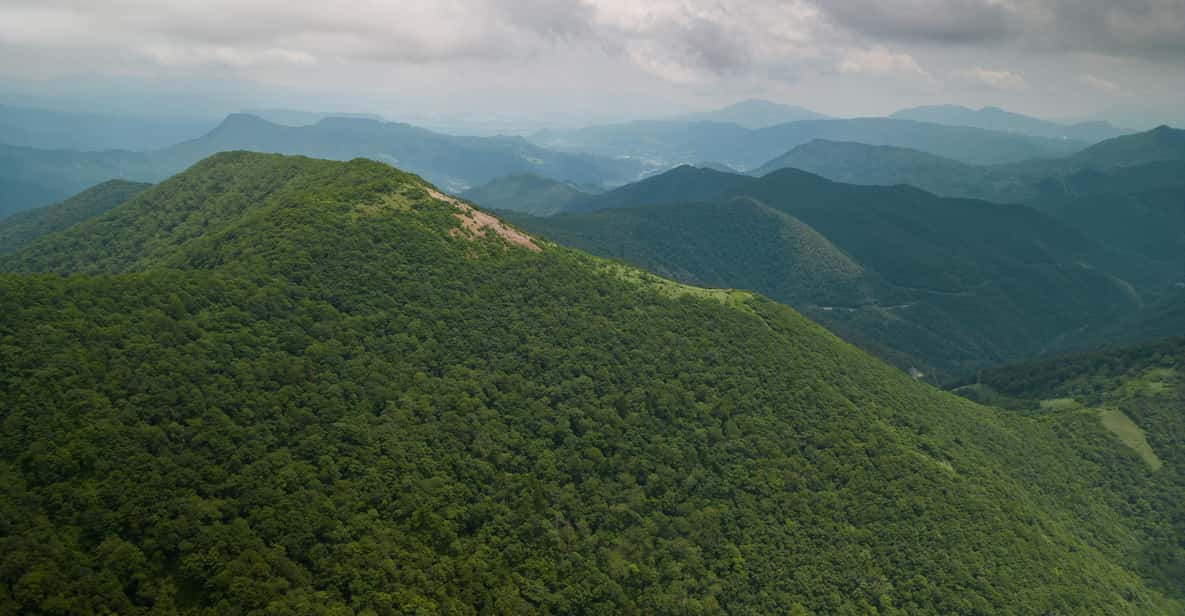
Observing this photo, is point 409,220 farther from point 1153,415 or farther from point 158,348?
point 1153,415

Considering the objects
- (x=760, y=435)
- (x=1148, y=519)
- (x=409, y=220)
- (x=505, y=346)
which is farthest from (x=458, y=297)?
(x=1148, y=519)

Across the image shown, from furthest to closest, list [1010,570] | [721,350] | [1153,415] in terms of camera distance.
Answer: [1153,415] < [721,350] < [1010,570]

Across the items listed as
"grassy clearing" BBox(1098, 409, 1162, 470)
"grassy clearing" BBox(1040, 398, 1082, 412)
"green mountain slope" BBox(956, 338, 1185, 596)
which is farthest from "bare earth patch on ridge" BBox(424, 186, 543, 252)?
"grassy clearing" BBox(1040, 398, 1082, 412)

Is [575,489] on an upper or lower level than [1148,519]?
upper

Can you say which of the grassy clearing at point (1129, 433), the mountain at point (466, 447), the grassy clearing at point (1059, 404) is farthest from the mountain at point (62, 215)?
the grassy clearing at point (1129, 433)

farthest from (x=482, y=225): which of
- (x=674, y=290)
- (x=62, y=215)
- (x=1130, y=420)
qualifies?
(x=62, y=215)

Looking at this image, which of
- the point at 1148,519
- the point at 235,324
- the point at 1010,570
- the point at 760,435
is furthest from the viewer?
the point at 1148,519

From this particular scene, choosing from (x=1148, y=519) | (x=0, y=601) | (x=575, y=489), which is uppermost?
(x=0, y=601)
